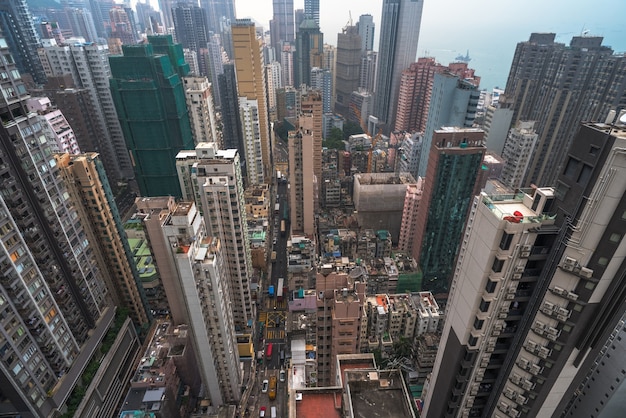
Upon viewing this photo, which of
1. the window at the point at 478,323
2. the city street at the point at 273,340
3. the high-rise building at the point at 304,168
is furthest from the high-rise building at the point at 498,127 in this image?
the window at the point at 478,323

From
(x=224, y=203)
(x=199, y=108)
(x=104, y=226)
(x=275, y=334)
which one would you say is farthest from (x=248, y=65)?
(x=275, y=334)

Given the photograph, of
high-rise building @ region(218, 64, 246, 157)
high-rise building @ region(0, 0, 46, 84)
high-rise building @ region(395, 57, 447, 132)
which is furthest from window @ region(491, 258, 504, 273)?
high-rise building @ region(0, 0, 46, 84)

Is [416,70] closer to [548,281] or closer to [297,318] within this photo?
[297,318]

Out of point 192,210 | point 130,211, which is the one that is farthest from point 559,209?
point 130,211

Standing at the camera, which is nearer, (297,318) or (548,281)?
(548,281)

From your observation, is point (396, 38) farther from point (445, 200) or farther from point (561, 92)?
point (445, 200)

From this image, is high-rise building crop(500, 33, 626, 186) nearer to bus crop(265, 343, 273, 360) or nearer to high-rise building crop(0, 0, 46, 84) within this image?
bus crop(265, 343, 273, 360)
